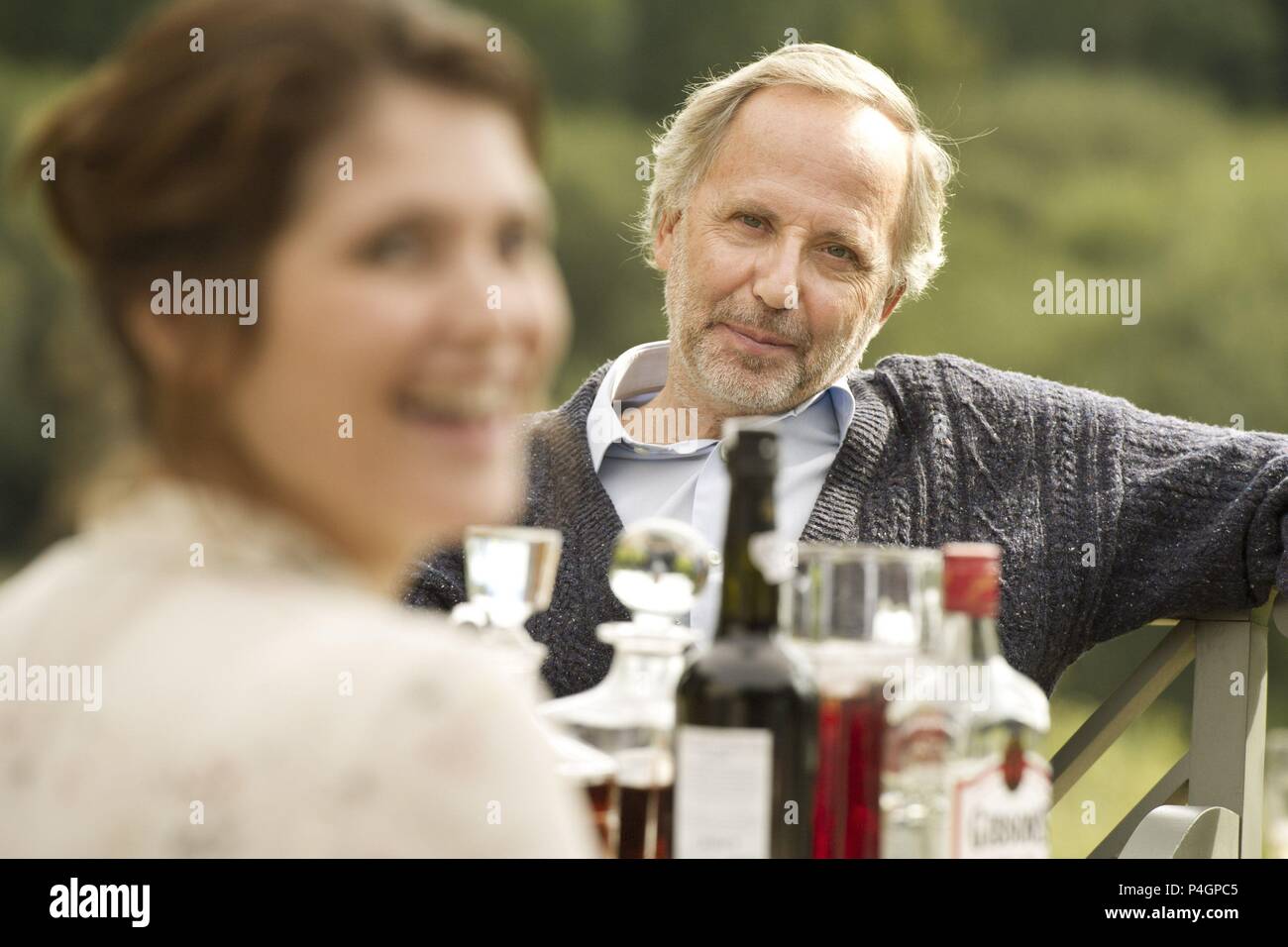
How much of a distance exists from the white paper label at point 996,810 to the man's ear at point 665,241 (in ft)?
5.22

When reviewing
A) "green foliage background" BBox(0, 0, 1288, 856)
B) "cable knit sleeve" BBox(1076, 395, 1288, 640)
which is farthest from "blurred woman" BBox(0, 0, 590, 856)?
"green foliage background" BBox(0, 0, 1288, 856)

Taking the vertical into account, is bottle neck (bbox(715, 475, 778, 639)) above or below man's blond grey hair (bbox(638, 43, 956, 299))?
below

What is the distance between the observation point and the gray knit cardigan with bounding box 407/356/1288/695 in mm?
1882

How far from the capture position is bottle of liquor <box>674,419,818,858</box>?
89 cm

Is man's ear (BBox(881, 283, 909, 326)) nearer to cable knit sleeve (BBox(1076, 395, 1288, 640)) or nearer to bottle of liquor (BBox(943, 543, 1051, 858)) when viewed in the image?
cable knit sleeve (BBox(1076, 395, 1288, 640))

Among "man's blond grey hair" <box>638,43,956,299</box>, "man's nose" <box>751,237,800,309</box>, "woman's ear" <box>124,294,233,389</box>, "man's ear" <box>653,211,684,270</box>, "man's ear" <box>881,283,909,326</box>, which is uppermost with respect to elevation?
"man's blond grey hair" <box>638,43,956,299</box>

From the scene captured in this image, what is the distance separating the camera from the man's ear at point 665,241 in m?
2.45

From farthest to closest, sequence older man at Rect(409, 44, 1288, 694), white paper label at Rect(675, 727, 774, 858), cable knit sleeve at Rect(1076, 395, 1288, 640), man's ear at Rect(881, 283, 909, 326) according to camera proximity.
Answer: man's ear at Rect(881, 283, 909, 326)
older man at Rect(409, 44, 1288, 694)
cable knit sleeve at Rect(1076, 395, 1288, 640)
white paper label at Rect(675, 727, 774, 858)

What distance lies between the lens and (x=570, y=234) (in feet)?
29.8

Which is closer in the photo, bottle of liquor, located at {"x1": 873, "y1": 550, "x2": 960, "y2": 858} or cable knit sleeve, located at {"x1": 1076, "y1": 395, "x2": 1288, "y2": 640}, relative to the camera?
bottle of liquor, located at {"x1": 873, "y1": 550, "x2": 960, "y2": 858}

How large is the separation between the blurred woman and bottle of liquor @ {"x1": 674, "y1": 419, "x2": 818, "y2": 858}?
268 millimetres

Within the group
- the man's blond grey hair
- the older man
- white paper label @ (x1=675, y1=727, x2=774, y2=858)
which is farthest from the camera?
the man's blond grey hair

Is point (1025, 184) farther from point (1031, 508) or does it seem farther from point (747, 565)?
point (747, 565)
